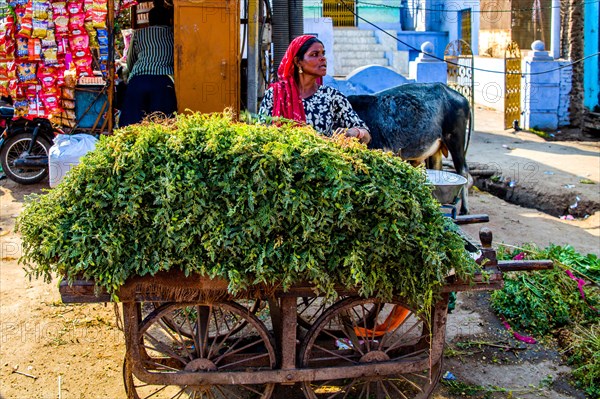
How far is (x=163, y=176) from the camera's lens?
304 centimetres

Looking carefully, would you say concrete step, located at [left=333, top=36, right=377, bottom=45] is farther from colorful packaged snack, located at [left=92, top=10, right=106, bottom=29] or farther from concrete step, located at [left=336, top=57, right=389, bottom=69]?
colorful packaged snack, located at [left=92, top=10, right=106, bottom=29]

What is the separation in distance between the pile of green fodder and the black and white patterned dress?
3.74ft

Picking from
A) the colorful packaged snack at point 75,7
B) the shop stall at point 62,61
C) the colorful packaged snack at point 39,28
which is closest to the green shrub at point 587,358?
the shop stall at point 62,61

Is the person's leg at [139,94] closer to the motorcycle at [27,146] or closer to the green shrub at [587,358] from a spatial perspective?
the motorcycle at [27,146]

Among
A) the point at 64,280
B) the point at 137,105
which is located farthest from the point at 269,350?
the point at 137,105

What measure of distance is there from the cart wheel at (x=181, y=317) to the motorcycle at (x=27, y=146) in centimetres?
369

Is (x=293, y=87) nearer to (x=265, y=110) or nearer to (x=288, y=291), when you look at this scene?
(x=265, y=110)

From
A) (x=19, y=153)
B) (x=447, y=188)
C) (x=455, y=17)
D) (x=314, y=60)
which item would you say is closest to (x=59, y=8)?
(x=19, y=153)

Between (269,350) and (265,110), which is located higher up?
(265,110)

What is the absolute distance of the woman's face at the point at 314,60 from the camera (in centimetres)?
409

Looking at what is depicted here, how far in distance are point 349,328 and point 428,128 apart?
12.5 ft

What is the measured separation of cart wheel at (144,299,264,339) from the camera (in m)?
3.59

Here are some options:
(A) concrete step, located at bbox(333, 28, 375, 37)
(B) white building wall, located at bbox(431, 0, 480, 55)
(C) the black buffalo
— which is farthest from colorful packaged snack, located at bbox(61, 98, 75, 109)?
(B) white building wall, located at bbox(431, 0, 480, 55)

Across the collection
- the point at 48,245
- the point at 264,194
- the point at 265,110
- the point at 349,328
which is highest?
the point at 265,110
